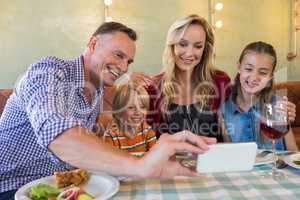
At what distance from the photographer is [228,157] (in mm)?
811

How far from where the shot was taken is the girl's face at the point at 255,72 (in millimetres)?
1729

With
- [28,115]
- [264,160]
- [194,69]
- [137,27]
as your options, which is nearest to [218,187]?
[264,160]

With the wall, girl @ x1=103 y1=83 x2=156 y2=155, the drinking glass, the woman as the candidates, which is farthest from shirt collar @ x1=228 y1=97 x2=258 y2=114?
the wall

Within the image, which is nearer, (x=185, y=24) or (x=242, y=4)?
(x=185, y=24)

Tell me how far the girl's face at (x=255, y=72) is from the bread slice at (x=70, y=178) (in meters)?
1.10

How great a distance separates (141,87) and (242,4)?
1.97 m

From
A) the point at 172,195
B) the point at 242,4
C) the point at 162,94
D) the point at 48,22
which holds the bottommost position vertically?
the point at 172,195

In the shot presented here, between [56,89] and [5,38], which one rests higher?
[5,38]

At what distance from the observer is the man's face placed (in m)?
1.40

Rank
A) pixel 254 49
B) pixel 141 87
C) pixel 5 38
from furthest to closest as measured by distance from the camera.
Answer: pixel 5 38, pixel 141 87, pixel 254 49

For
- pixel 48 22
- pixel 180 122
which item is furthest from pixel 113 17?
pixel 180 122

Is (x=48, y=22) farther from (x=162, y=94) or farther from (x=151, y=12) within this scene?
(x=162, y=94)

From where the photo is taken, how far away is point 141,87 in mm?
1979

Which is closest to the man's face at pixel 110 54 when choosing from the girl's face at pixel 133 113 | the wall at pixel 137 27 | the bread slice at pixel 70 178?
the girl's face at pixel 133 113
